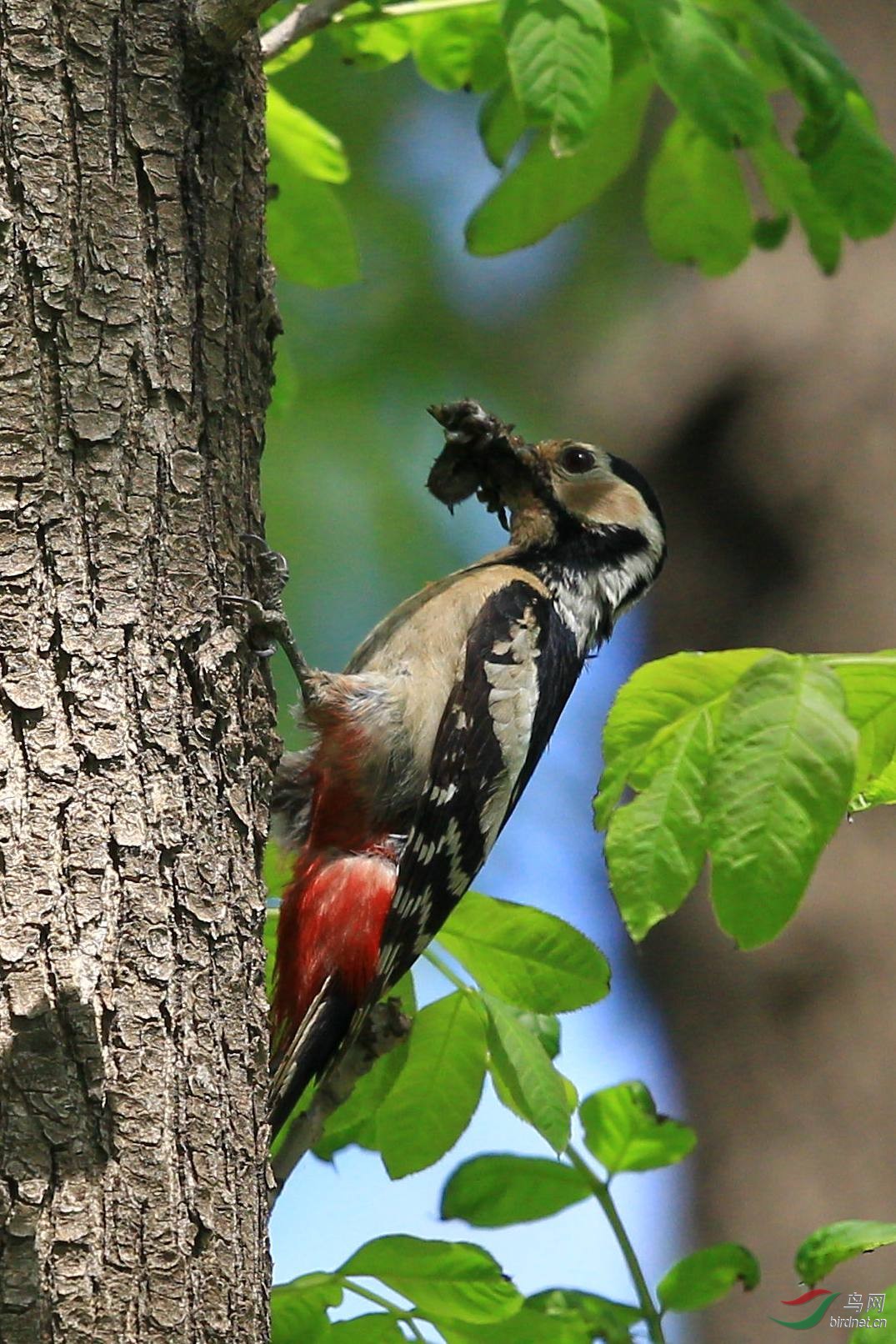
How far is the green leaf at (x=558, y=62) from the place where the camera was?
7.68 ft

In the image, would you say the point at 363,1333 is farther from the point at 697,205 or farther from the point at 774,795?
the point at 697,205

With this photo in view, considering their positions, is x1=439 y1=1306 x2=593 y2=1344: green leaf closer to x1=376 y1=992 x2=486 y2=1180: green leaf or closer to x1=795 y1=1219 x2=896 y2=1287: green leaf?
x1=376 y1=992 x2=486 y2=1180: green leaf

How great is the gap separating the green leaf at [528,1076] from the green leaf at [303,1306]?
418 millimetres

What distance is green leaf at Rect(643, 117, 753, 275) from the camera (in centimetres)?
323

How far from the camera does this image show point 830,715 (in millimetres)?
1792

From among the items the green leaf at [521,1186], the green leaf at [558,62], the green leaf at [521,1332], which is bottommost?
the green leaf at [521,1332]

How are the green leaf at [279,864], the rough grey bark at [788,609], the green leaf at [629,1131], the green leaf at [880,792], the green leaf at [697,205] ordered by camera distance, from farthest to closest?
the rough grey bark at [788,609] → the green leaf at [279,864] → the green leaf at [697,205] → the green leaf at [629,1131] → the green leaf at [880,792]

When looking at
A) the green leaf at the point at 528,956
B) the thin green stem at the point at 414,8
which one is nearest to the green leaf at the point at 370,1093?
the green leaf at the point at 528,956

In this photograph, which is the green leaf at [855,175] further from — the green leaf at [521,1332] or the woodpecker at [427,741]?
the green leaf at [521,1332]

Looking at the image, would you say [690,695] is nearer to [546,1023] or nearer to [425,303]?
[546,1023]

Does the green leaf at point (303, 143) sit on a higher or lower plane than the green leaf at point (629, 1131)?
higher

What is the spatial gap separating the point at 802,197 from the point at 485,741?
1.35 m

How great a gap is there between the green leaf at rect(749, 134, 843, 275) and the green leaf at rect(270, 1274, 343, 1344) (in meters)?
2.13

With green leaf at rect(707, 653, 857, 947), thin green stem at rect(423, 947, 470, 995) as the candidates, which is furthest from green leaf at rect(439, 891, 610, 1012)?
green leaf at rect(707, 653, 857, 947)
